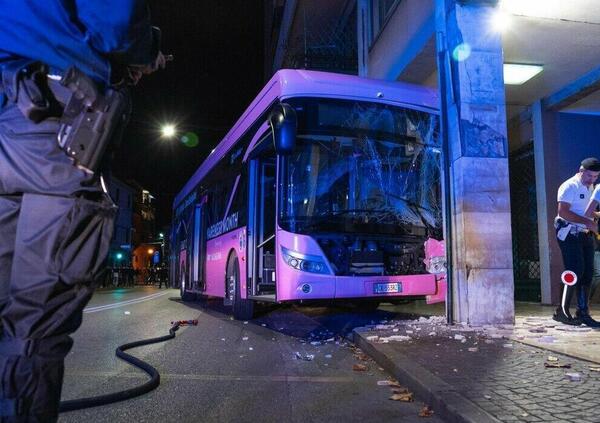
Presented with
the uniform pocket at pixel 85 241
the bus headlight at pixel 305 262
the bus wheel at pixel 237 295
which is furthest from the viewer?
the bus wheel at pixel 237 295

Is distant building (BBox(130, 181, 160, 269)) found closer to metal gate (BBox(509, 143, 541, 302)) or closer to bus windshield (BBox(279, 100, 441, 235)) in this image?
metal gate (BBox(509, 143, 541, 302))

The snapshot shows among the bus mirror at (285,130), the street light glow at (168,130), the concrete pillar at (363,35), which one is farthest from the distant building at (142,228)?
the bus mirror at (285,130)

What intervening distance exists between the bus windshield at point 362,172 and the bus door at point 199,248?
5612 millimetres

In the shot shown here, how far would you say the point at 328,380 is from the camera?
4723mm

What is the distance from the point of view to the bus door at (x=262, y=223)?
802 cm

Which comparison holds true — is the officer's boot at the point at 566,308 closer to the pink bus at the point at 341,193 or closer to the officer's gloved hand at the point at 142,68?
the pink bus at the point at 341,193

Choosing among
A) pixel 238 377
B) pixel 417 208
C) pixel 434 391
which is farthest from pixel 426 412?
pixel 417 208

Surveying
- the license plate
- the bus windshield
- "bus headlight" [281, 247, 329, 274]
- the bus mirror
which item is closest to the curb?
"bus headlight" [281, 247, 329, 274]

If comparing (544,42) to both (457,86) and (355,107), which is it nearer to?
(457,86)

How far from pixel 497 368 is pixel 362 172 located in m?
3.82

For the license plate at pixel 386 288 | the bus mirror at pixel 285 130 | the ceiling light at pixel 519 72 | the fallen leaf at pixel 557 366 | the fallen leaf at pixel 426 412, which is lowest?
the fallen leaf at pixel 426 412

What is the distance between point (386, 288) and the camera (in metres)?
7.36

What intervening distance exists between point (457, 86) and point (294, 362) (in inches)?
171

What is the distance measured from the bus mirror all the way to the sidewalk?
2556 millimetres
